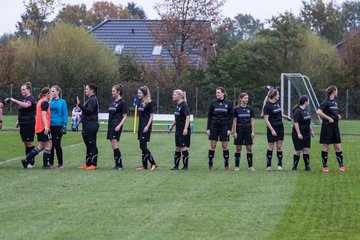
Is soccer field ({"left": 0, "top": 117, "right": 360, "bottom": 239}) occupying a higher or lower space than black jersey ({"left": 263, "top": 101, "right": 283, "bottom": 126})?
lower

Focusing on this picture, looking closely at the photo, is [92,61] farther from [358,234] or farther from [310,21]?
[358,234]

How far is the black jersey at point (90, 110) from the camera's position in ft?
61.8

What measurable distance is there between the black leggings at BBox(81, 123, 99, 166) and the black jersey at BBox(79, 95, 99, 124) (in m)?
0.11

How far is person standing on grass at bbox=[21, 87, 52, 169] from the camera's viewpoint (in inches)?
728

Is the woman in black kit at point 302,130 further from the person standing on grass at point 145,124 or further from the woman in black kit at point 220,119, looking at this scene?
the person standing on grass at point 145,124

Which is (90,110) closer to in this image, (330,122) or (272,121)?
(272,121)

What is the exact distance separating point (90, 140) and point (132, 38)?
5941 cm

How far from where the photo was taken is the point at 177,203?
13148mm

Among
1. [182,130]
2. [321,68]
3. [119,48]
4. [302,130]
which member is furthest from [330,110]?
[119,48]

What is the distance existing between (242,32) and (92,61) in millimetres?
100075

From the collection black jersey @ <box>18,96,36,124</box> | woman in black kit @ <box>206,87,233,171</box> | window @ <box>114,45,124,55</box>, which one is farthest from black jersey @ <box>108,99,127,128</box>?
window @ <box>114,45,124,55</box>

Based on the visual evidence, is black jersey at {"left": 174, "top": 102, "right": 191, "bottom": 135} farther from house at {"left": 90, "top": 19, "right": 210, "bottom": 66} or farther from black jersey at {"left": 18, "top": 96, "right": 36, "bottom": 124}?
house at {"left": 90, "top": 19, "right": 210, "bottom": 66}

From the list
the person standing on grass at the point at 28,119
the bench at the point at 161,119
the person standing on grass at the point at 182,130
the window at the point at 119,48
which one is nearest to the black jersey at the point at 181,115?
the person standing on grass at the point at 182,130

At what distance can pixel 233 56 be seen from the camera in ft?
195
